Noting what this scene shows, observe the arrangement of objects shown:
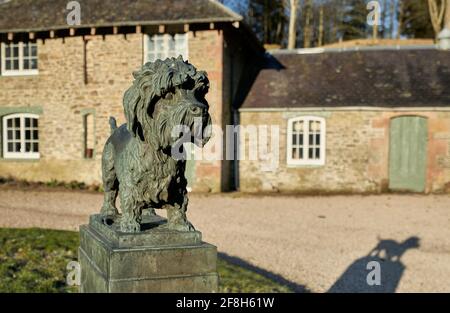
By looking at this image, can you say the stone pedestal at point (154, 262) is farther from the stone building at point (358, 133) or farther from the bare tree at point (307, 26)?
the bare tree at point (307, 26)

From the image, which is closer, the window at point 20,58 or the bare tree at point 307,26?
the window at point 20,58

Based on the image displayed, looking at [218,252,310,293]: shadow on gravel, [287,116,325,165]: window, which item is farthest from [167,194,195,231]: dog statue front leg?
[287,116,325,165]: window

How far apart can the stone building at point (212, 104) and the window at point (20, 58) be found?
0.12ft

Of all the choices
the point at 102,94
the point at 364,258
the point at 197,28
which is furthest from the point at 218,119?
the point at 364,258

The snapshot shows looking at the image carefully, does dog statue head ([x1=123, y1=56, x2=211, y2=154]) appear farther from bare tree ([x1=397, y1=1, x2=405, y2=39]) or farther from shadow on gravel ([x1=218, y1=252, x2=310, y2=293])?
bare tree ([x1=397, y1=1, x2=405, y2=39])

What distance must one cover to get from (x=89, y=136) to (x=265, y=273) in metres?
11.6

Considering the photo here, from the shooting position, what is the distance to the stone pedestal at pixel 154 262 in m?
2.29

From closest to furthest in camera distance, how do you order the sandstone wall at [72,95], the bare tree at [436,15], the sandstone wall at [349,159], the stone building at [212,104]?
the stone building at [212,104] → the sandstone wall at [349,159] → the sandstone wall at [72,95] → the bare tree at [436,15]

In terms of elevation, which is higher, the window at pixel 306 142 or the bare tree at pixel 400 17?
the bare tree at pixel 400 17

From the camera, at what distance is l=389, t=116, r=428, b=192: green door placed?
52.4 ft

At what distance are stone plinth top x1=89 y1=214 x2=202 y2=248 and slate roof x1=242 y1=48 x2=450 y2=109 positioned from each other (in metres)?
14.3

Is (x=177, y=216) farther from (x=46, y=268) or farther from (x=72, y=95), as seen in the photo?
(x=72, y=95)

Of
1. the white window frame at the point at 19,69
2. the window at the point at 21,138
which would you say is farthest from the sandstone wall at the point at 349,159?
the white window frame at the point at 19,69

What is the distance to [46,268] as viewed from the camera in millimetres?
6281
